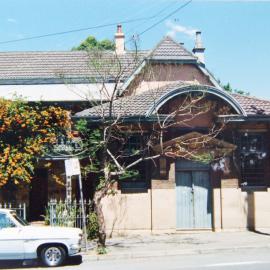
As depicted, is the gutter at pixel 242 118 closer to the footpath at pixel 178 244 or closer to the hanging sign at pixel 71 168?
the footpath at pixel 178 244

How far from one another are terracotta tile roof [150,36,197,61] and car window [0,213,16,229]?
10180 mm

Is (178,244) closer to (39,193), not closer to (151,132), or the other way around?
(151,132)

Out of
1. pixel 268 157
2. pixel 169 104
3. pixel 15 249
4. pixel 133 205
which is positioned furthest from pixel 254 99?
pixel 15 249

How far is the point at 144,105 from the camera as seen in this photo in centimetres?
1827

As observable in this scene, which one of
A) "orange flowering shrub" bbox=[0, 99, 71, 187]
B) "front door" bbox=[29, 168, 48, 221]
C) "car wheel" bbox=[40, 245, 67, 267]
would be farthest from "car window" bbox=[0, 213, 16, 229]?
"front door" bbox=[29, 168, 48, 221]

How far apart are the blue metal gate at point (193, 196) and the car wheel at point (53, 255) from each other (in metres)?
6.70

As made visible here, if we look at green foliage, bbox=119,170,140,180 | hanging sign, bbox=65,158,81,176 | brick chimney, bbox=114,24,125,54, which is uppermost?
brick chimney, bbox=114,24,125,54

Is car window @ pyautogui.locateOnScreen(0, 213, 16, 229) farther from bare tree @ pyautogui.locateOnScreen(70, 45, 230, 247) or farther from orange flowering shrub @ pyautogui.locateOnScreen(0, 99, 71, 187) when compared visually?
bare tree @ pyautogui.locateOnScreen(70, 45, 230, 247)

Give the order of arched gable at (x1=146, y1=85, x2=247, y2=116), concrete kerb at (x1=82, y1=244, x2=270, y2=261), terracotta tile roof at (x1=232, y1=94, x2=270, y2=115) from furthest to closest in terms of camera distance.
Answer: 1. terracotta tile roof at (x1=232, y1=94, x2=270, y2=115)
2. arched gable at (x1=146, y1=85, x2=247, y2=116)
3. concrete kerb at (x1=82, y1=244, x2=270, y2=261)

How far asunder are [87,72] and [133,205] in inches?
305

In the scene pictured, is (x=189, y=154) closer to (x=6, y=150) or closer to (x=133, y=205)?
(x=133, y=205)

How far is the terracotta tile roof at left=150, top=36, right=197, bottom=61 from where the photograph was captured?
813 inches

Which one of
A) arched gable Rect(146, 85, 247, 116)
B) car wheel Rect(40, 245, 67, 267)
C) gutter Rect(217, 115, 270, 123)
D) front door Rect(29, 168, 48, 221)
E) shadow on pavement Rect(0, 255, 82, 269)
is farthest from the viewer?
front door Rect(29, 168, 48, 221)

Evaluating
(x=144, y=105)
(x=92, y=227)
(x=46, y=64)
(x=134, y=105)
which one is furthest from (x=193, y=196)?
(x=46, y=64)
